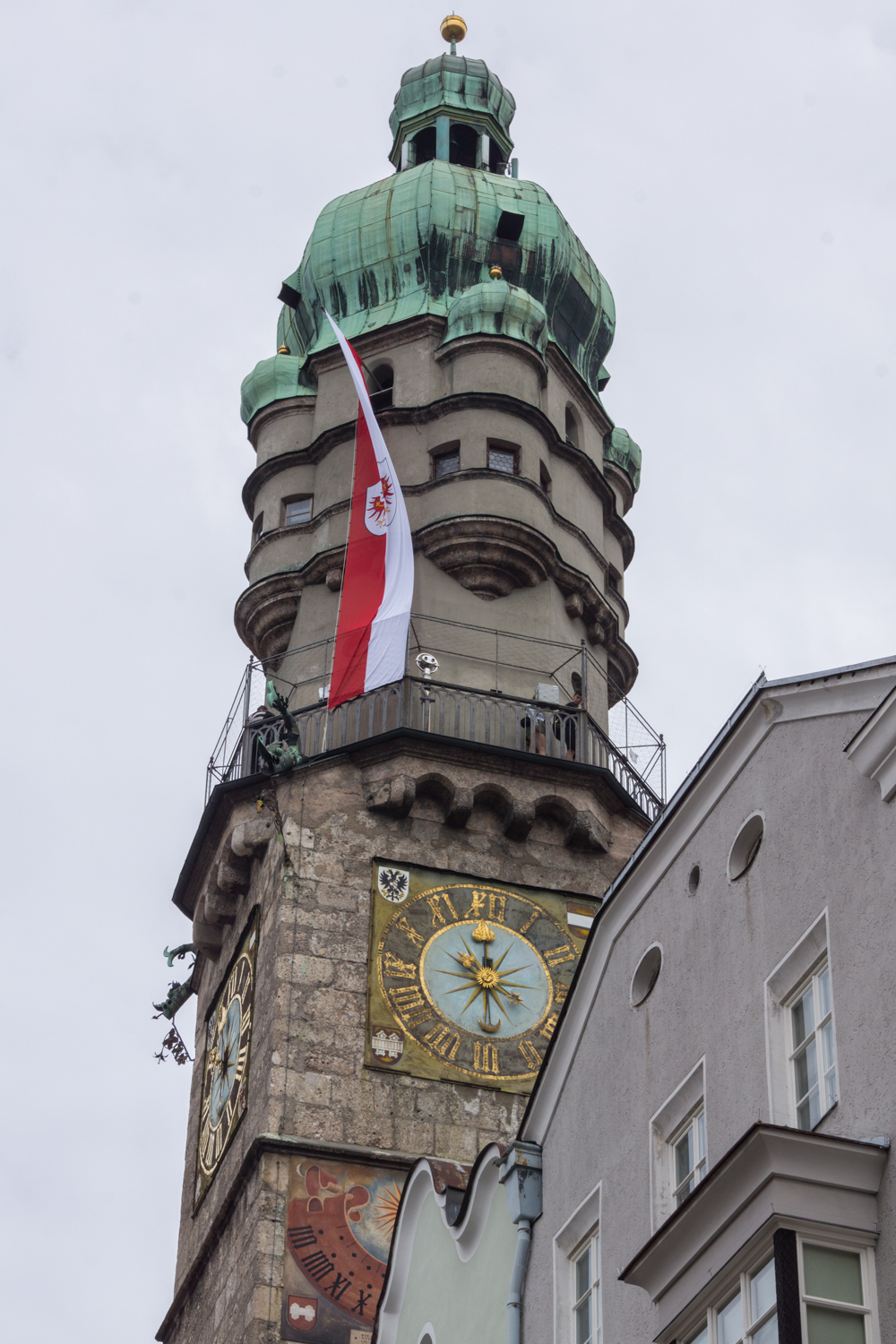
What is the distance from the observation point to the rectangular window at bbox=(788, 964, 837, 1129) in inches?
492

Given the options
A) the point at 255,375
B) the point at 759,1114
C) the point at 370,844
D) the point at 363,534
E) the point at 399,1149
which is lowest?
the point at 759,1114

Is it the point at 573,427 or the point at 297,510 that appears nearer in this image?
the point at 297,510

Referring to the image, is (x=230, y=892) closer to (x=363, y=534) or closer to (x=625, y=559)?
(x=363, y=534)

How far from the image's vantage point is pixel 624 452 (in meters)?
34.8

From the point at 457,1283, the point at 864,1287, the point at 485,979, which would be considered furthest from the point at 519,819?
the point at 864,1287

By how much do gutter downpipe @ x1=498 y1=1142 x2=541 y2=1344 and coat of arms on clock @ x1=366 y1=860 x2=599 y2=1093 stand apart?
9.27 meters

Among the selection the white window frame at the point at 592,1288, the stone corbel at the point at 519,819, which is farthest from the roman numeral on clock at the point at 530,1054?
the white window frame at the point at 592,1288

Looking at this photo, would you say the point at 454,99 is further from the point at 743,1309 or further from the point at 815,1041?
the point at 743,1309

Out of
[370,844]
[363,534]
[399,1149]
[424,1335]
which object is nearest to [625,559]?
[363,534]

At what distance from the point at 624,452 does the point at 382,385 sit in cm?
377

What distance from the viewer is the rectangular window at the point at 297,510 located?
107ft

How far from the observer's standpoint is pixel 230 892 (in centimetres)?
2861

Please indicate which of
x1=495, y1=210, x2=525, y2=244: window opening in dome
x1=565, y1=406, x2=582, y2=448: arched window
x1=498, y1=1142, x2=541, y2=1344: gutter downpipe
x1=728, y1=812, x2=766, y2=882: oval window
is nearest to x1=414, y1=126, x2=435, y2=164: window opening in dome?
x1=495, y1=210, x2=525, y2=244: window opening in dome

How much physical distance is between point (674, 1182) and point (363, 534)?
1671 cm
